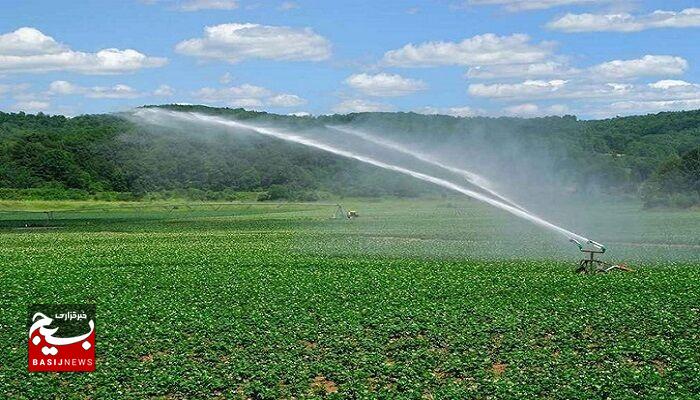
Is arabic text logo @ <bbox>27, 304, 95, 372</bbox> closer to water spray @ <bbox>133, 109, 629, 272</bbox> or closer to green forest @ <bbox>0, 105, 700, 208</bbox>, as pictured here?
water spray @ <bbox>133, 109, 629, 272</bbox>

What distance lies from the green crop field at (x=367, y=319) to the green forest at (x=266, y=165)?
37.4m

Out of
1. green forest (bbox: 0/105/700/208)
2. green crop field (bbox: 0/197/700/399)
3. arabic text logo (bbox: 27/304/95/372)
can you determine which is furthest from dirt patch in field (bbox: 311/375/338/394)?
green forest (bbox: 0/105/700/208)

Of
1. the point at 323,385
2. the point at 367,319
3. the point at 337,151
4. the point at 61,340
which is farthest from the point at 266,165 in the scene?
the point at 323,385

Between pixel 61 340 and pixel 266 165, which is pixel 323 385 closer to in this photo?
pixel 61 340

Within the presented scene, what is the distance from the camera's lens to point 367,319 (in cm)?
2373

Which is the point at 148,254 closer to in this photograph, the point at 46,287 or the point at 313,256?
the point at 313,256

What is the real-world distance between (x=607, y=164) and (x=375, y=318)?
79687 mm

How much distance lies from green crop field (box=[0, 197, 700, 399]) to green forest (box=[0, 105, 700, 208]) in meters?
37.4

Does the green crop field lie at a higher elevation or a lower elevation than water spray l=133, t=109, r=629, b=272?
lower

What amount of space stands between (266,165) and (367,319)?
83.0 metres

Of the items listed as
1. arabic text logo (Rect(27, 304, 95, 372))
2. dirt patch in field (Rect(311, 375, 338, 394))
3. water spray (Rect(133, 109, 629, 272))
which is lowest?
arabic text logo (Rect(27, 304, 95, 372))

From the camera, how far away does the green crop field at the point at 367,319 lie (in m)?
17.5

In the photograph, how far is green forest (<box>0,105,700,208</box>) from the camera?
8706 cm

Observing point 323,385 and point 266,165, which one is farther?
point 266,165
